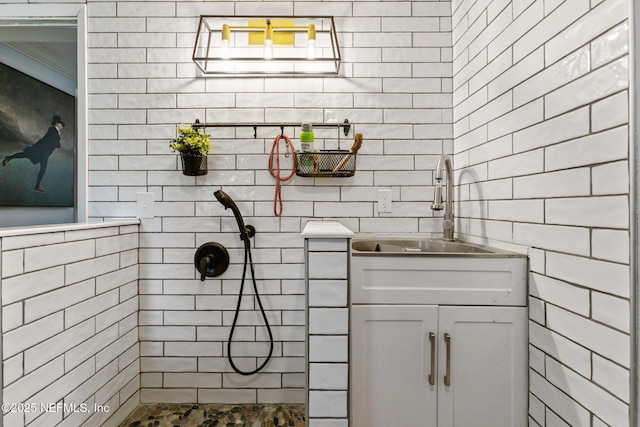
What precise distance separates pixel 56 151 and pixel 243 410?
183 centimetres

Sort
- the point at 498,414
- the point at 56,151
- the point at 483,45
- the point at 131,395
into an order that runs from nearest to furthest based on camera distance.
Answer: the point at 498,414
the point at 483,45
the point at 131,395
the point at 56,151

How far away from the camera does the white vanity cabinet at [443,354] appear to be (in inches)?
45.3

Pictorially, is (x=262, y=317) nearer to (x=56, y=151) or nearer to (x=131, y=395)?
(x=131, y=395)

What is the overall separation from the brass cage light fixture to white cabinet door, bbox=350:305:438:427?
128 cm

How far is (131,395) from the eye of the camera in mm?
1669

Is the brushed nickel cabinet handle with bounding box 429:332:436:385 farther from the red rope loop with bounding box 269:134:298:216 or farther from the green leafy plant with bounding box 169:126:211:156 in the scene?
the green leafy plant with bounding box 169:126:211:156

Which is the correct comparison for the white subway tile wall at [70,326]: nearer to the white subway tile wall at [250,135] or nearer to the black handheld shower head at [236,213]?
the white subway tile wall at [250,135]

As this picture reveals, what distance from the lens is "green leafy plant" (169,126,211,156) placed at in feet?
5.32

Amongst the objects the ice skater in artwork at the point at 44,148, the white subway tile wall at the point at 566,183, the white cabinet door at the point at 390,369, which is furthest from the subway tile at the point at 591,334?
the ice skater in artwork at the point at 44,148

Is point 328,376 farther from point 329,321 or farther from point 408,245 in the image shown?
point 408,245

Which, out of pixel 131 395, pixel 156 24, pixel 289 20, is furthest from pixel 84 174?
pixel 289 20

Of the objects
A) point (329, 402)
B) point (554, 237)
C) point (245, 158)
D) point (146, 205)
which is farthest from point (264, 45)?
point (329, 402)

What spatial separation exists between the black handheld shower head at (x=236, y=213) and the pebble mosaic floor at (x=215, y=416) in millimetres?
876

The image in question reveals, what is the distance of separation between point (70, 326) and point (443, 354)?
1.39 meters
